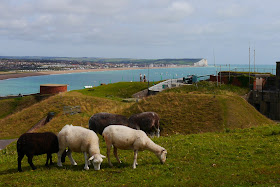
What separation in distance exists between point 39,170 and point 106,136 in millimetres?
3553

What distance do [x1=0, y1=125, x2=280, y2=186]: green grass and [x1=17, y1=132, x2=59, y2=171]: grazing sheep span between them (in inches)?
31.9

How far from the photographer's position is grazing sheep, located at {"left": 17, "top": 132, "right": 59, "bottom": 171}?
1390 centimetres

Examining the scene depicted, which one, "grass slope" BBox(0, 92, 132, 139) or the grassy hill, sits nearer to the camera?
the grassy hill

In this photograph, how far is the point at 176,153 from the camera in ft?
52.0

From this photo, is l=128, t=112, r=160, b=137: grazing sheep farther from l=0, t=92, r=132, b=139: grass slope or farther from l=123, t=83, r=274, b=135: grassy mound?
l=0, t=92, r=132, b=139: grass slope

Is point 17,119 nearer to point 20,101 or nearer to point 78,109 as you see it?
point 78,109

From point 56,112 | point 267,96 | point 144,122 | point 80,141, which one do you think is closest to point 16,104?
point 56,112

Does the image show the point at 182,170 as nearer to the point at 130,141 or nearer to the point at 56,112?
the point at 130,141

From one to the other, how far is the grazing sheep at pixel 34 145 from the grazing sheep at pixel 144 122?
10775 millimetres

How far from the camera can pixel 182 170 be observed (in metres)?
13.1

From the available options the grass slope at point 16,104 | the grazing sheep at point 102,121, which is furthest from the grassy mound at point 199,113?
the grass slope at point 16,104

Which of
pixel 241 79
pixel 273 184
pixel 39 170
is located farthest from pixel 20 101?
pixel 273 184

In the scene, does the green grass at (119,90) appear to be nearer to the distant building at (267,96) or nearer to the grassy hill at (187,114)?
the grassy hill at (187,114)

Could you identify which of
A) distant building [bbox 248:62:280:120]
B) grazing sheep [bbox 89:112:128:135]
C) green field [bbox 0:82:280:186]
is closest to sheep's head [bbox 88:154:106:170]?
green field [bbox 0:82:280:186]
